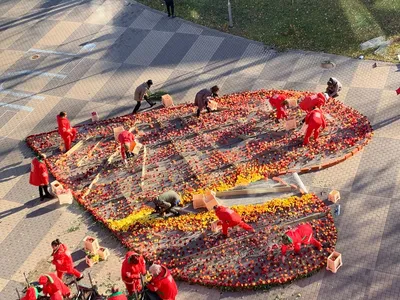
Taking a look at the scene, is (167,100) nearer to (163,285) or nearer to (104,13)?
(104,13)

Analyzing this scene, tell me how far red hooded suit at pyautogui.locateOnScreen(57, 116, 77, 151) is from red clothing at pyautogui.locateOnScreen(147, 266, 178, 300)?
7.47 meters

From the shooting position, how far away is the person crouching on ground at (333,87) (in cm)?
1941

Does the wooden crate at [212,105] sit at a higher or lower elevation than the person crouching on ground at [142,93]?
lower

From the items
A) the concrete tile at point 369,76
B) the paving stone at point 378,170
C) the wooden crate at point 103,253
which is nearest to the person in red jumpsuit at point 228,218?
the wooden crate at point 103,253

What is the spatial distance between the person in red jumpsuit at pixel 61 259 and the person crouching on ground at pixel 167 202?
9.71 feet

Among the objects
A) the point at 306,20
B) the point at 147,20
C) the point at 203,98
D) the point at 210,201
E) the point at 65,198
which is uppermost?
the point at 147,20

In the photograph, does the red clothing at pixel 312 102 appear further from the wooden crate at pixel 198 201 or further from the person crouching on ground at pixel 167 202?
the person crouching on ground at pixel 167 202

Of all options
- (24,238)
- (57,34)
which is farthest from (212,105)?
(57,34)

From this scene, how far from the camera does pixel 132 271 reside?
Result: 44.4ft

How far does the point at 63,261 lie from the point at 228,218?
4335 mm

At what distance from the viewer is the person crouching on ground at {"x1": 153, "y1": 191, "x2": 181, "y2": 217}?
16.1 metres

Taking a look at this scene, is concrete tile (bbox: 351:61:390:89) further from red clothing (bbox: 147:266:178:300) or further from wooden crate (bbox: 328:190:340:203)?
red clothing (bbox: 147:266:178:300)

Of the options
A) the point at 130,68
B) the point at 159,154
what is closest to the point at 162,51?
the point at 130,68

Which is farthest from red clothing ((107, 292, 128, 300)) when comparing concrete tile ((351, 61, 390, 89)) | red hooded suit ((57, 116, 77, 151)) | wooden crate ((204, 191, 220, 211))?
concrete tile ((351, 61, 390, 89))
